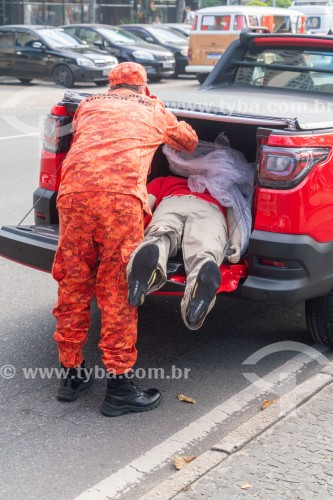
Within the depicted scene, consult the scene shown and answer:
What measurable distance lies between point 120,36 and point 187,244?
2193cm

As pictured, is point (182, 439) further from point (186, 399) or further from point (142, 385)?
point (142, 385)

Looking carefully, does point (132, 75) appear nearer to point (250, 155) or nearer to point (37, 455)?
point (250, 155)

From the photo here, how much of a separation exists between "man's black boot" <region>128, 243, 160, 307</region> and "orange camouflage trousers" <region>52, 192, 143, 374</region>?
11 centimetres

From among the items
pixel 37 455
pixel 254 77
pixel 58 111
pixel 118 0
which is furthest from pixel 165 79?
pixel 37 455

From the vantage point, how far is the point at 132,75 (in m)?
4.50

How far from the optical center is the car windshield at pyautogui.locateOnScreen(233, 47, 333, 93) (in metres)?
6.46

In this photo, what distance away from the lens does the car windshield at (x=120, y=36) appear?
82.2ft

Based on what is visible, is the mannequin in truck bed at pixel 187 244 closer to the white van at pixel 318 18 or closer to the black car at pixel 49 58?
the black car at pixel 49 58

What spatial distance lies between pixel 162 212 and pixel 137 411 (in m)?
1.15

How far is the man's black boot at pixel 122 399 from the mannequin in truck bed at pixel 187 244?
0.47 m

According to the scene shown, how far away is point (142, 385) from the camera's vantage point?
15.7ft

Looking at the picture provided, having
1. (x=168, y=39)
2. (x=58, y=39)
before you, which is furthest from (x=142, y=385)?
(x=168, y=39)

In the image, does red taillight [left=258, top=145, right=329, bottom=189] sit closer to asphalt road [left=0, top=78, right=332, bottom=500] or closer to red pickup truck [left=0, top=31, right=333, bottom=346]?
red pickup truck [left=0, top=31, right=333, bottom=346]

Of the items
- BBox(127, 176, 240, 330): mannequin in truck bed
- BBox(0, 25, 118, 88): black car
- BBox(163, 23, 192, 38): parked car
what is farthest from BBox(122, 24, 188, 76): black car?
BBox(127, 176, 240, 330): mannequin in truck bed
